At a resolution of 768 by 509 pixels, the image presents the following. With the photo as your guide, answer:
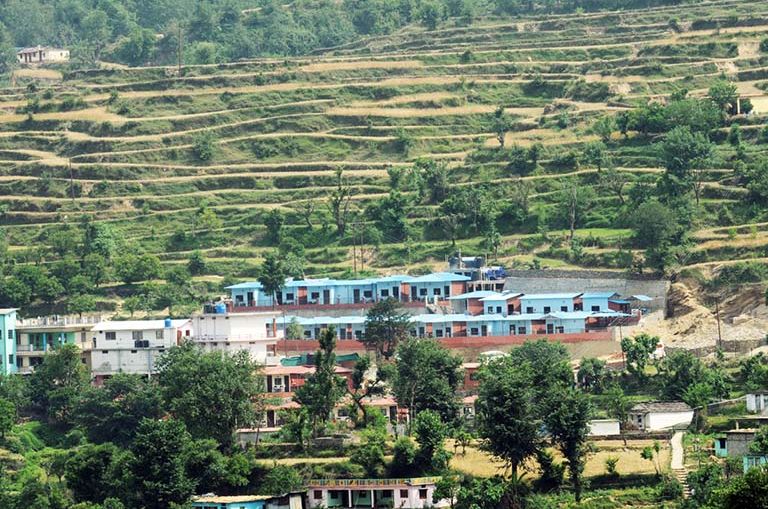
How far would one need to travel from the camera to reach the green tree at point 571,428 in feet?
172

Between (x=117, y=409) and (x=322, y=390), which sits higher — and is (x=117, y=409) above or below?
below

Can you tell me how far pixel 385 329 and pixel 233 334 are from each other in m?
4.80

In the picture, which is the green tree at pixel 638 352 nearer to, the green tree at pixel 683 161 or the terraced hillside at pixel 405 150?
the terraced hillside at pixel 405 150

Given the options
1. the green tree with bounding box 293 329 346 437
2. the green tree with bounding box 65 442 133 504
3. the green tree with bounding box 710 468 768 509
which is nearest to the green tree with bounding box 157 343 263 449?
the green tree with bounding box 293 329 346 437

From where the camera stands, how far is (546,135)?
85062 mm

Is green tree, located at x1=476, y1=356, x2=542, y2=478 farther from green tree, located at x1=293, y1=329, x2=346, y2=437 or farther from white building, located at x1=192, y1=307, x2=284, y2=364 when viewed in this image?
white building, located at x1=192, y1=307, x2=284, y2=364

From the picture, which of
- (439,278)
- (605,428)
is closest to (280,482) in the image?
(605,428)

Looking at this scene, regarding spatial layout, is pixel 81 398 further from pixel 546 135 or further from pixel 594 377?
pixel 546 135

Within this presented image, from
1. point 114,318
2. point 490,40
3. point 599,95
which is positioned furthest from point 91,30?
point 114,318

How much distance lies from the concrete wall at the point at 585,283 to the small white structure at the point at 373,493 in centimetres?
1679

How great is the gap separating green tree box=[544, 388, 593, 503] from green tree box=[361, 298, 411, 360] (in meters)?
13.2

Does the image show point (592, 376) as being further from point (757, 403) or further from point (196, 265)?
point (196, 265)

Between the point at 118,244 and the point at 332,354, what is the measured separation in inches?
879

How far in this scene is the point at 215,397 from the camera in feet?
185
